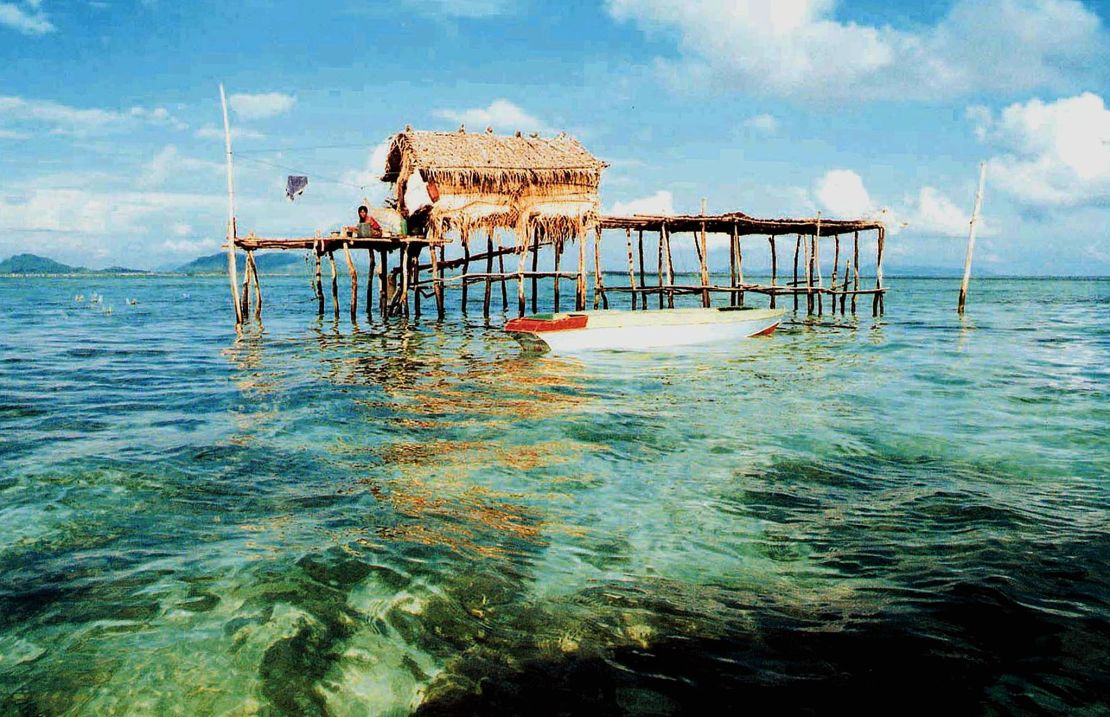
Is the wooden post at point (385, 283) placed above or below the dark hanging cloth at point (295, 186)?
below

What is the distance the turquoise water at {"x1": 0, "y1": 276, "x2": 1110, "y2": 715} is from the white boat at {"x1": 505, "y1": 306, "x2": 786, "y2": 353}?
15.3 ft

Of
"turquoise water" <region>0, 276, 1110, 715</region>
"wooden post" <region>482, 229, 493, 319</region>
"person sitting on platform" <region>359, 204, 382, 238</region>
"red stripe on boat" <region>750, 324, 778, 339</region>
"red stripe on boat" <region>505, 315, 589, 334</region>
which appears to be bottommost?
"turquoise water" <region>0, 276, 1110, 715</region>

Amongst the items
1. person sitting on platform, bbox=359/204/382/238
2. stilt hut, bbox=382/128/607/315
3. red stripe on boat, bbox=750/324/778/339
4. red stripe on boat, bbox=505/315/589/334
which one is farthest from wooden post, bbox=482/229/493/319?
red stripe on boat, bbox=750/324/778/339

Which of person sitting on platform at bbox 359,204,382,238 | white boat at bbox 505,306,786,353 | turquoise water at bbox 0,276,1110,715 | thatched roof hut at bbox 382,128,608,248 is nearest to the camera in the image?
turquoise water at bbox 0,276,1110,715

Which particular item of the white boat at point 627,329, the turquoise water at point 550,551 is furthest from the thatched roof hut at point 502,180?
the turquoise water at point 550,551

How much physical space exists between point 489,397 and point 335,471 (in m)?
4.26

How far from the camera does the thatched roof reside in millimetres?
23641

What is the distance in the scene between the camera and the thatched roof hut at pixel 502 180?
73.3 ft

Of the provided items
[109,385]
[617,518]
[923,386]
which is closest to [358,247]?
[109,385]

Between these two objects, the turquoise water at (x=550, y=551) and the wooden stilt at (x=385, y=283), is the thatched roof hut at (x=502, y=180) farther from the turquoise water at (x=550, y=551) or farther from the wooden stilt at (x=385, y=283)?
the turquoise water at (x=550, y=551)

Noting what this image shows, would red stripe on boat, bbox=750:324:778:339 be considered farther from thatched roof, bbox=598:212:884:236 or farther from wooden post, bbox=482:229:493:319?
wooden post, bbox=482:229:493:319

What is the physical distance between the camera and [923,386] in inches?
507

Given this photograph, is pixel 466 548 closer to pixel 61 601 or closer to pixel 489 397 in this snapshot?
pixel 61 601

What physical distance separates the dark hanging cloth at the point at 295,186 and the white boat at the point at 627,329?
11.4m
